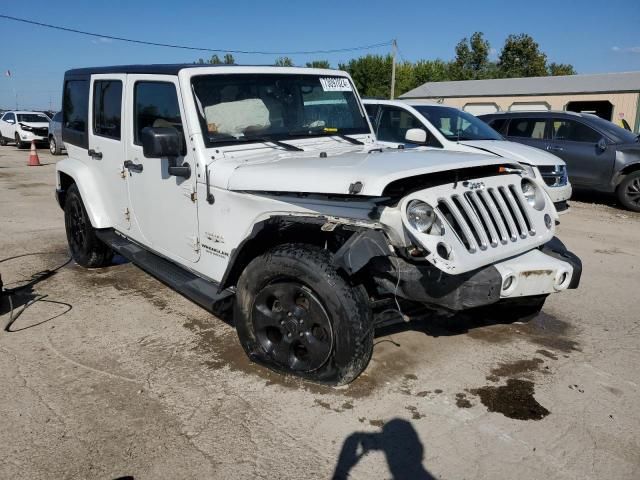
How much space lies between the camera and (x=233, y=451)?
271 centimetres

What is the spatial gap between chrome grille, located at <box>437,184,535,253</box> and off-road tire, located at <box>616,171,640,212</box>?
317 inches

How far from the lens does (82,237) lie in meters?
5.63

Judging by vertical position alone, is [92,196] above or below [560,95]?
below

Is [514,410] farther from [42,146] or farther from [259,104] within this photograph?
[42,146]

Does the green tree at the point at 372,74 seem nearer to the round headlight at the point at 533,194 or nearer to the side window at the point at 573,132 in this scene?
the side window at the point at 573,132

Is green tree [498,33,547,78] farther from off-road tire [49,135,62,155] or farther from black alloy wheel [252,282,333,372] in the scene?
black alloy wheel [252,282,333,372]

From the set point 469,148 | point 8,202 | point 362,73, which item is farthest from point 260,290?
point 362,73

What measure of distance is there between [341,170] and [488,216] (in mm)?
887

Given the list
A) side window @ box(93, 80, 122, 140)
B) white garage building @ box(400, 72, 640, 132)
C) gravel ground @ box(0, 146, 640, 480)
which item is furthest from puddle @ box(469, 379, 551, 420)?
white garage building @ box(400, 72, 640, 132)

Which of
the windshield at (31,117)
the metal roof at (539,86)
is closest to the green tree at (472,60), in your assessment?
the metal roof at (539,86)

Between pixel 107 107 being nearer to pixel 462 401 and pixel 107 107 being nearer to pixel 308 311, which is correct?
pixel 308 311

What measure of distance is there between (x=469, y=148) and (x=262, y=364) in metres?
5.35

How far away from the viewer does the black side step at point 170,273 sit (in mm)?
3568

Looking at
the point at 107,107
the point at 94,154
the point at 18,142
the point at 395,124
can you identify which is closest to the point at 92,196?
the point at 94,154
